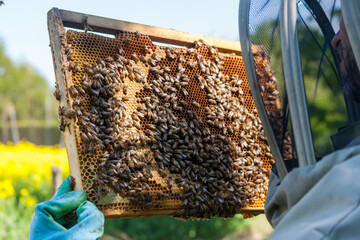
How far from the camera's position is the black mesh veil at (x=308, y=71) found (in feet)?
5.61

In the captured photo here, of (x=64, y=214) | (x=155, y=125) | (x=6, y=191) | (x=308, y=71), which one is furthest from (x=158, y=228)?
(x=308, y=71)

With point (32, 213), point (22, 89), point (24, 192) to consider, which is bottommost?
point (22, 89)

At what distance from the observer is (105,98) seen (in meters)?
2.55

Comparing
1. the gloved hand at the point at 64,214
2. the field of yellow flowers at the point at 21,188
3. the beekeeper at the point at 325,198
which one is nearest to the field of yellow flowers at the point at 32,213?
the field of yellow flowers at the point at 21,188

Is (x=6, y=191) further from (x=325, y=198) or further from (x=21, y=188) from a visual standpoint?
(x=325, y=198)

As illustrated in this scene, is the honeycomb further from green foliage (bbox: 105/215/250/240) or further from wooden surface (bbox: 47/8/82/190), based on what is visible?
green foliage (bbox: 105/215/250/240)

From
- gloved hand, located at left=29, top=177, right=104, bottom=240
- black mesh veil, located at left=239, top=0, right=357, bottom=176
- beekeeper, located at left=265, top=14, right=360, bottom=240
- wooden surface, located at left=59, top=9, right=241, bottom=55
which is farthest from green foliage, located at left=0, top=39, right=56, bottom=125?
beekeeper, located at left=265, top=14, right=360, bottom=240

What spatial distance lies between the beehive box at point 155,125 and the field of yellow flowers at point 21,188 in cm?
442

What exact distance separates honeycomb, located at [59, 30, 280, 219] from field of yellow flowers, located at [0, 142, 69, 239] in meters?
4.42

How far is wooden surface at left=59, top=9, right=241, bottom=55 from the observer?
2.53 m

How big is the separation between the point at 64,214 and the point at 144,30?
1477 millimetres

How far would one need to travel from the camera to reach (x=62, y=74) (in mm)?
2428

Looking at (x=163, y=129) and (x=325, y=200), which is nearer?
(x=325, y=200)

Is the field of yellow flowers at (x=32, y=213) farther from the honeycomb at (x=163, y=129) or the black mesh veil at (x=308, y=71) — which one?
the black mesh veil at (x=308, y=71)
